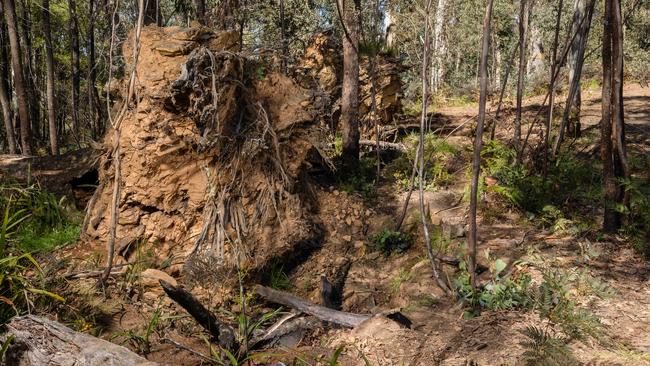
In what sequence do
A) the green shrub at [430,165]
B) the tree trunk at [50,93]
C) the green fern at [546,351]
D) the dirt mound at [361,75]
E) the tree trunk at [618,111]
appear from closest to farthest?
the green fern at [546,351] → the tree trunk at [618,111] → the green shrub at [430,165] → the dirt mound at [361,75] → the tree trunk at [50,93]

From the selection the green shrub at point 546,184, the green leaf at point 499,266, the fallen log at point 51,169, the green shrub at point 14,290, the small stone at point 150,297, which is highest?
the fallen log at point 51,169

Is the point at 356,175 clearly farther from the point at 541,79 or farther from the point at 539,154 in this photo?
the point at 541,79

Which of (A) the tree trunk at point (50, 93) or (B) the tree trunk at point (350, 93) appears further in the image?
(A) the tree trunk at point (50, 93)

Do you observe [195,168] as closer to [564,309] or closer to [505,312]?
[505,312]

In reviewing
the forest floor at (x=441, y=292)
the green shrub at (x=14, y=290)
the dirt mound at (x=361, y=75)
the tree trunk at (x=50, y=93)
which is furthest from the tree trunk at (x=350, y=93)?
the tree trunk at (x=50, y=93)

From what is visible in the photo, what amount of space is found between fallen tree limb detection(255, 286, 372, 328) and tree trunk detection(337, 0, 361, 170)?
128 inches

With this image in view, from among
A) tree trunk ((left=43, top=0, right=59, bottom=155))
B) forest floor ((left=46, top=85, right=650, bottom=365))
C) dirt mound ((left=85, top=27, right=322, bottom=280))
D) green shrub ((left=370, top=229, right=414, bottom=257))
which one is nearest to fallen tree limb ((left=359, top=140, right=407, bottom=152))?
forest floor ((left=46, top=85, right=650, bottom=365))

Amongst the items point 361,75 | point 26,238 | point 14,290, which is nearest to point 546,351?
point 14,290

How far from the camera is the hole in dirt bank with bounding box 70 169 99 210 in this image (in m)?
6.12

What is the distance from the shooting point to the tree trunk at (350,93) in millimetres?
7078

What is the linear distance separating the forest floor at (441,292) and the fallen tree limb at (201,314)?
0.60 ft

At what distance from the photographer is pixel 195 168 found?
16.6ft

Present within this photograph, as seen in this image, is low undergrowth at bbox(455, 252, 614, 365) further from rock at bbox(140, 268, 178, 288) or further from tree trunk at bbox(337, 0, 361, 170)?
tree trunk at bbox(337, 0, 361, 170)

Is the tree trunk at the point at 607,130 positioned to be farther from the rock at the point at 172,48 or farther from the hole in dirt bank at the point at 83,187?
the hole in dirt bank at the point at 83,187
